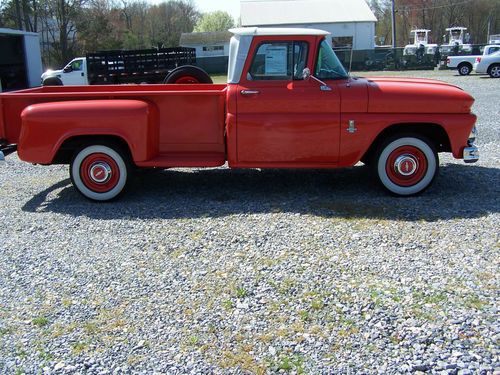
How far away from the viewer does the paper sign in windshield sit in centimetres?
641

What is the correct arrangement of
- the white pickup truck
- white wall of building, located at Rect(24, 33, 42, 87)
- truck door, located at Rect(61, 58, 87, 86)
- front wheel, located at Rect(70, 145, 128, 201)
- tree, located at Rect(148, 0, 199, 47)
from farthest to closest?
tree, located at Rect(148, 0, 199, 47) → the white pickup truck → truck door, located at Rect(61, 58, 87, 86) → white wall of building, located at Rect(24, 33, 42, 87) → front wheel, located at Rect(70, 145, 128, 201)

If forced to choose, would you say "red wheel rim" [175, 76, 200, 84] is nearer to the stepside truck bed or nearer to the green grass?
the stepside truck bed

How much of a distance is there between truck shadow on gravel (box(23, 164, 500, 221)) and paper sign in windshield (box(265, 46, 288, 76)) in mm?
1541

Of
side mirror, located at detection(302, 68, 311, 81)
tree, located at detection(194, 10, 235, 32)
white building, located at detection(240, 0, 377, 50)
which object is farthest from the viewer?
tree, located at detection(194, 10, 235, 32)

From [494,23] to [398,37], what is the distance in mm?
13897

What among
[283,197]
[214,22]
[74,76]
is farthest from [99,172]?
[214,22]

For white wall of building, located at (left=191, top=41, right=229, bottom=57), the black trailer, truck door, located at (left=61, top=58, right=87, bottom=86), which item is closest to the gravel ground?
the black trailer

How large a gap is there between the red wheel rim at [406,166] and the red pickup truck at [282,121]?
0.01m

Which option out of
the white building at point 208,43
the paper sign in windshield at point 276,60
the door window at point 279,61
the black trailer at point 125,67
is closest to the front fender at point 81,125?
the door window at point 279,61

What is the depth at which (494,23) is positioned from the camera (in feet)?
246

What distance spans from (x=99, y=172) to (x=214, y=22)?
8306 cm

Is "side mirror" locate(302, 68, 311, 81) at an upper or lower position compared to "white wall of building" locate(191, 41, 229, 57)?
lower

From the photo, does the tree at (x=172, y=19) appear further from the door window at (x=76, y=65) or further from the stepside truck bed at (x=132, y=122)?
the stepside truck bed at (x=132, y=122)

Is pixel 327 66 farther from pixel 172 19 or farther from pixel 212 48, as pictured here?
pixel 172 19
